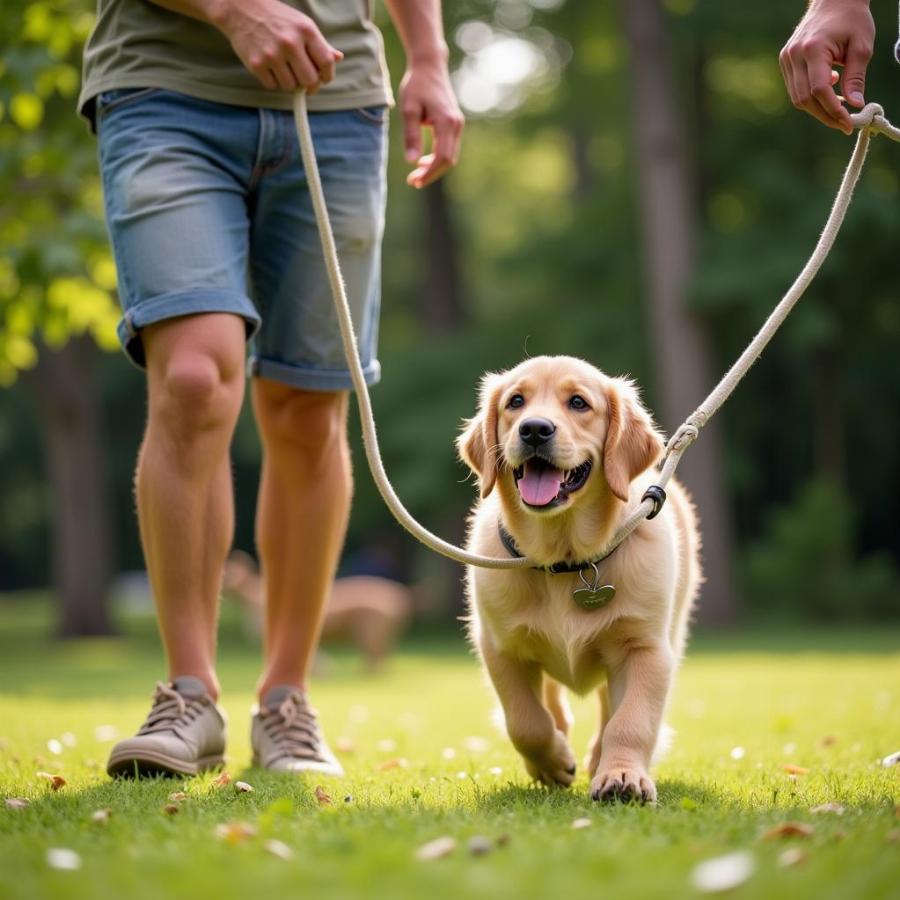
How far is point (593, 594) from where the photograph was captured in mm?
3193

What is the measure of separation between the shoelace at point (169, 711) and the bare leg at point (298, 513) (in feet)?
1.38

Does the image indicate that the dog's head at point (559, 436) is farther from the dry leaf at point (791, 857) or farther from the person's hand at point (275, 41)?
the dry leaf at point (791, 857)

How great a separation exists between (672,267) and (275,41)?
13.2 meters

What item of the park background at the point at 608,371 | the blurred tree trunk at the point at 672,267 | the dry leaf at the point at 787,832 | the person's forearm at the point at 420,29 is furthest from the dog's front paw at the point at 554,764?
the blurred tree trunk at the point at 672,267

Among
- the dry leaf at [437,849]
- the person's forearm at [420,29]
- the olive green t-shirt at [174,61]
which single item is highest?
the person's forearm at [420,29]

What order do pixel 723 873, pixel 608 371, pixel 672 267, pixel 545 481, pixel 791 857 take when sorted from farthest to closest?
pixel 608 371 → pixel 672 267 → pixel 545 481 → pixel 791 857 → pixel 723 873

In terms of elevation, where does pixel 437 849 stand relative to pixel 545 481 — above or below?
below

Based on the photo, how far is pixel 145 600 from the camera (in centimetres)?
4097

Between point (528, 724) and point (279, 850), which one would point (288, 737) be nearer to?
point (528, 724)

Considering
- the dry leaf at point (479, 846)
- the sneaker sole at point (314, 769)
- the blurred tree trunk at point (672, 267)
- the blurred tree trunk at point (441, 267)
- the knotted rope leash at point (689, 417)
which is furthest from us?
the blurred tree trunk at point (441, 267)

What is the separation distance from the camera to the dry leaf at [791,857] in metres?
2.07

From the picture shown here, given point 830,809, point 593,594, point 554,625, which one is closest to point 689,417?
point 593,594

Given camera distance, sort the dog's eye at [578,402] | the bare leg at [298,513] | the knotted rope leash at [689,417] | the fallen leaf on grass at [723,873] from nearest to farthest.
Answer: the fallen leaf on grass at [723,873] → the knotted rope leash at [689,417] → the dog's eye at [578,402] → the bare leg at [298,513]

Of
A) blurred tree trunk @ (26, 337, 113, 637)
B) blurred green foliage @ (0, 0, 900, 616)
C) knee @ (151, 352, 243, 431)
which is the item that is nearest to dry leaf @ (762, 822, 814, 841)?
knee @ (151, 352, 243, 431)
